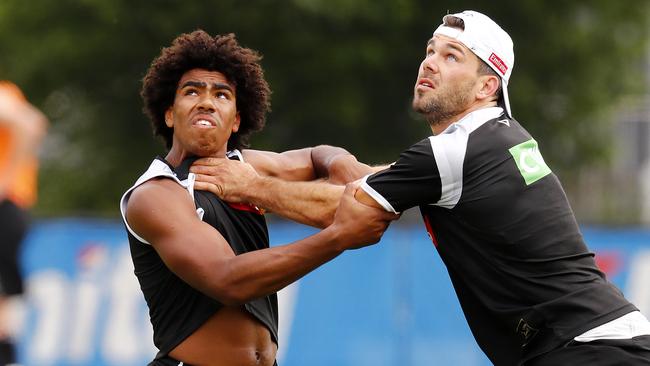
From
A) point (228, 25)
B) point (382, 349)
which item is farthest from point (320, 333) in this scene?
point (228, 25)

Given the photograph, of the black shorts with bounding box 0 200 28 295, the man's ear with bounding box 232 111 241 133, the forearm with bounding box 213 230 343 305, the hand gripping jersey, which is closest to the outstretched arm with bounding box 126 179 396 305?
the forearm with bounding box 213 230 343 305

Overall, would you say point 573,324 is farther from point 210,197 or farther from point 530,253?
point 210,197

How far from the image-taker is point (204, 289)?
5.63 meters

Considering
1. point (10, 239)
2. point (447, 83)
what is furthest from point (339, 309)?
point (447, 83)

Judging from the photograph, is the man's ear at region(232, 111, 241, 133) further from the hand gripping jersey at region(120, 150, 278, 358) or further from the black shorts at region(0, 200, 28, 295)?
the black shorts at region(0, 200, 28, 295)

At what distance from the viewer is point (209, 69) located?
6188mm

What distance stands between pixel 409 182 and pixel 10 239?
5213mm

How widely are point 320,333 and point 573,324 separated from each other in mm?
7235

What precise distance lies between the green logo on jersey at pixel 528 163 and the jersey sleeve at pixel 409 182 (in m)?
0.38

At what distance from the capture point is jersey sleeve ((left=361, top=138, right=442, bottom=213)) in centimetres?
562

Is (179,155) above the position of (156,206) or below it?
above

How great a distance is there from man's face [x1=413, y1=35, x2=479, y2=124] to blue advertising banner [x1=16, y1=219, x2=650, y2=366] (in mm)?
6647

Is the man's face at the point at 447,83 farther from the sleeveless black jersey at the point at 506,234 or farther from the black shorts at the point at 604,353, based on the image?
the black shorts at the point at 604,353

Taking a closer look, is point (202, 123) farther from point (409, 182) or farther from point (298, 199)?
point (409, 182)
